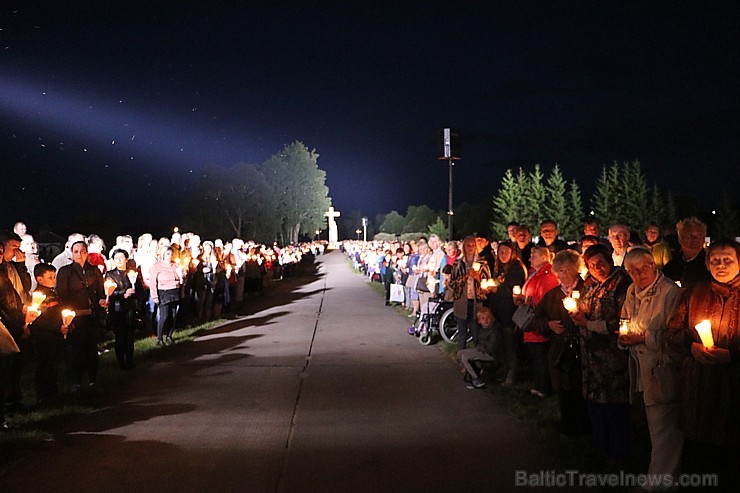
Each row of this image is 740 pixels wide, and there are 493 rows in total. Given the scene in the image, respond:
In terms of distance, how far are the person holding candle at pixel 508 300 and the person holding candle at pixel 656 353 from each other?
3589 millimetres

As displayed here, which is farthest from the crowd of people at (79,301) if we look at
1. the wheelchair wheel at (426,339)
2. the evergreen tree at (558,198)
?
the evergreen tree at (558,198)

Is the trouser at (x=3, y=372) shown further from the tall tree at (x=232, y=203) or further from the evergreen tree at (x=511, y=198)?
the evergreen tree at (x=511, y=198)

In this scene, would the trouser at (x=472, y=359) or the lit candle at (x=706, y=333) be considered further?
the trouser at (x=472, y=359)

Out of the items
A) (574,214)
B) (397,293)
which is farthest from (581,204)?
(397,293)

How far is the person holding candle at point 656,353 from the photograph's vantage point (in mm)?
4777

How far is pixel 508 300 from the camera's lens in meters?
8.80

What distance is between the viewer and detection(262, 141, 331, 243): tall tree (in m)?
75.4

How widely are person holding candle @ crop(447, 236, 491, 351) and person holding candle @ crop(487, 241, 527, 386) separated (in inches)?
12.1

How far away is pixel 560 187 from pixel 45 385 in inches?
3048

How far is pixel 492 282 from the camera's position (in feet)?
30.3

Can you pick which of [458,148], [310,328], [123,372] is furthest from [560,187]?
[123,372]

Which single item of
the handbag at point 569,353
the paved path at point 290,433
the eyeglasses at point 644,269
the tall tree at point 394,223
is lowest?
the paved path at point 290,433

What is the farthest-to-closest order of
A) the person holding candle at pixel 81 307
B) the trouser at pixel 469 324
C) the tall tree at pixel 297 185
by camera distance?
the tall tree at pixel 297 185 → the trouser at pixel 469 324 → the person holding candle at pixel 81 307

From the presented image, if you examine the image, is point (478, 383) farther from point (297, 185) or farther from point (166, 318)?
point (297, 185)
